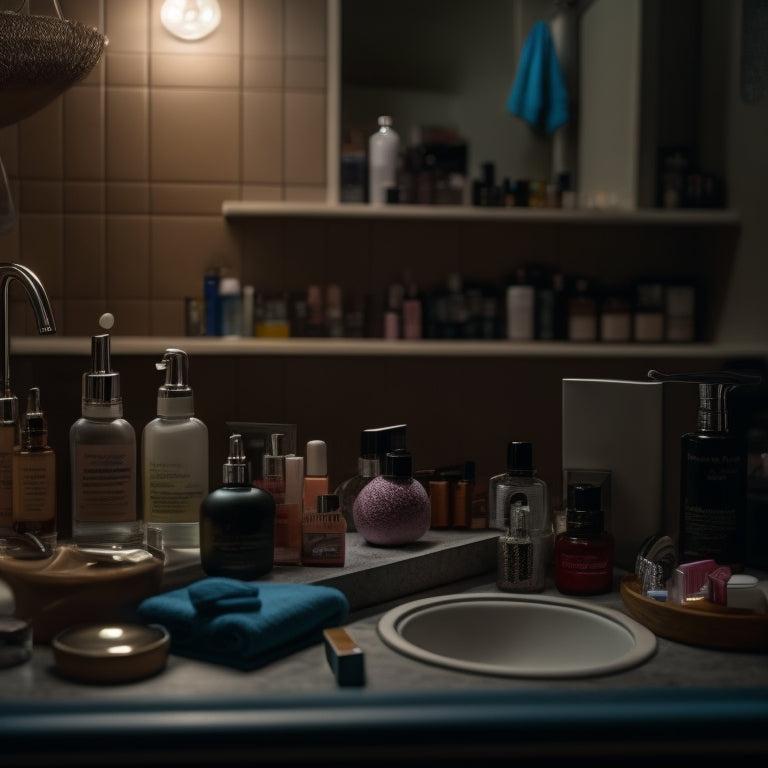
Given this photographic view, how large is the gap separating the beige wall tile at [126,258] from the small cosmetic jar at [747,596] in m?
1.75

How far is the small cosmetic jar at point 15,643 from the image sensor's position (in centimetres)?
79

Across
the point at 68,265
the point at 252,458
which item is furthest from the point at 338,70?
the point at 252,458

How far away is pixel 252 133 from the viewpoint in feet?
7.66

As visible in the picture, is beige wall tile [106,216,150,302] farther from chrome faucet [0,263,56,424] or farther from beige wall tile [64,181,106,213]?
chrome faucet [0,263,56,424]

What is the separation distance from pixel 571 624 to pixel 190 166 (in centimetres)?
166

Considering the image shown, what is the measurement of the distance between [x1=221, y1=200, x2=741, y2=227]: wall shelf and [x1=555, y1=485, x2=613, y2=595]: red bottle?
129 centimetres

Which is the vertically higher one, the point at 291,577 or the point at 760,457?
the point at 760,457

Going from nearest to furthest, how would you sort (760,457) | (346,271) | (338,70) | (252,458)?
(760,457), (252,458), (338,70), (346,271)

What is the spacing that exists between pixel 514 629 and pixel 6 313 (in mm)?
677

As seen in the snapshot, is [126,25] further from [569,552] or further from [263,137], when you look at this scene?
[569,552]

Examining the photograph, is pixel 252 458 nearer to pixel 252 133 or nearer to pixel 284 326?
pixel 284 326

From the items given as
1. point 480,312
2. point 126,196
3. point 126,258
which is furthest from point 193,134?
point 480,312

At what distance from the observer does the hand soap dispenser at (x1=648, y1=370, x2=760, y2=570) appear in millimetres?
1063

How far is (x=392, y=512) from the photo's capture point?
115 centimetres
